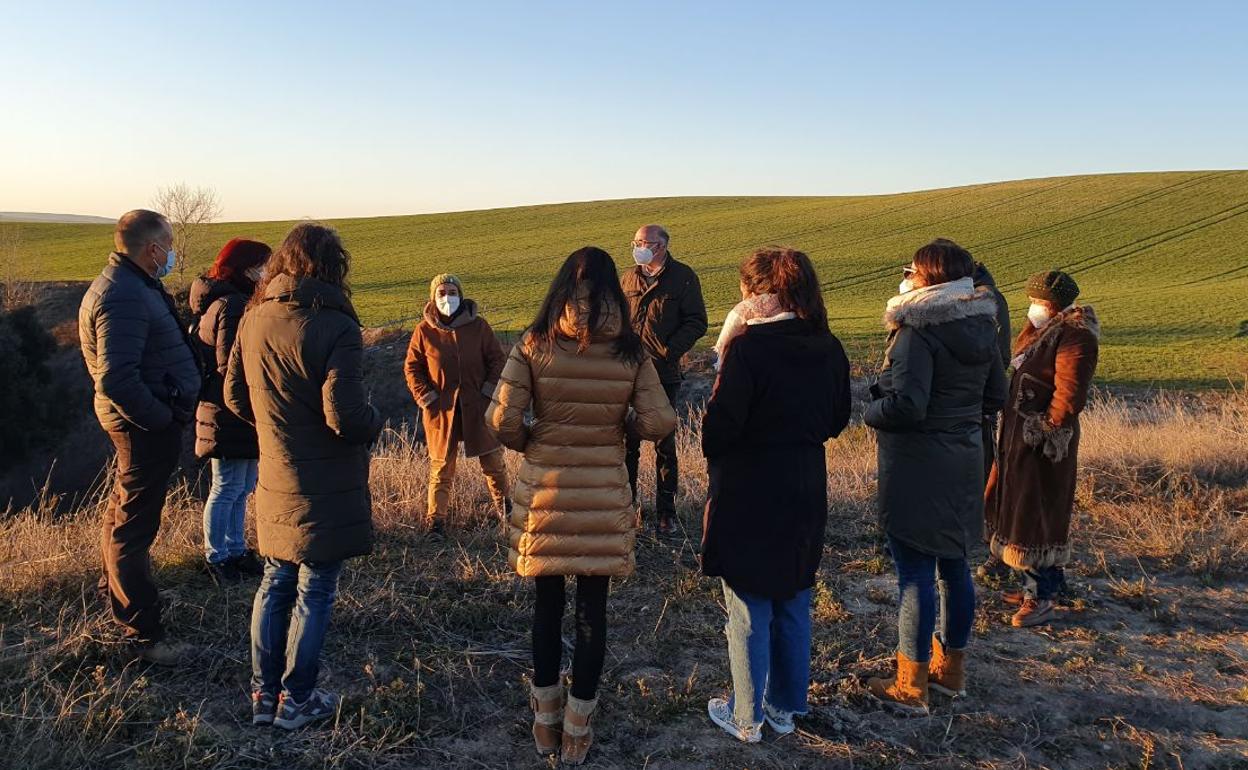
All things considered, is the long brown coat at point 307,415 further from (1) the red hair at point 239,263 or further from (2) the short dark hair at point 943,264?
(2) the short dark hair at point 943,264

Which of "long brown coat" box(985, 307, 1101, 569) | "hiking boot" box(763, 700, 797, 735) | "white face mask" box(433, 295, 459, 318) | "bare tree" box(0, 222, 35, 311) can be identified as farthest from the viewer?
"bare tree" box(0, 222, 35, 311)

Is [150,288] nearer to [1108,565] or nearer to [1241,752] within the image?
[1241,752]

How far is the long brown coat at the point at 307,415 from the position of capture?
10.2 feet

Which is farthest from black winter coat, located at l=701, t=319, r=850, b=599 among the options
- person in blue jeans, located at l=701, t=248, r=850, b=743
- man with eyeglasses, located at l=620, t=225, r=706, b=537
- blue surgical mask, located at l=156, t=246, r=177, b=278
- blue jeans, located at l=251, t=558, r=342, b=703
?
blue surgical mask, located at l=156, t=246, r=177, b=278

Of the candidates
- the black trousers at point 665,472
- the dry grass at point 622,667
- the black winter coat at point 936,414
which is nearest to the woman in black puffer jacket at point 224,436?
the dry grass at point 622,667

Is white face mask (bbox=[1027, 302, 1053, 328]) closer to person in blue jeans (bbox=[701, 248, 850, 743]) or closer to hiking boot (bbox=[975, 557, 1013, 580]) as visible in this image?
hiking boot (bbox=[975, 557, 1013, 580])

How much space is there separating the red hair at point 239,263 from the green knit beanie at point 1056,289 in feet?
13.7

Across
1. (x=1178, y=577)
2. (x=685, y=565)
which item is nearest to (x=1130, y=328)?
(x=1178, y=577)

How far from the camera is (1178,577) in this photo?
5145 mm

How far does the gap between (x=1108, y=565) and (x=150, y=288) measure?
18.5ft

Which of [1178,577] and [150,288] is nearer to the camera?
[150,288]

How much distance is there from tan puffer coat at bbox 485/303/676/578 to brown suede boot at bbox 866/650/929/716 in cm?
140

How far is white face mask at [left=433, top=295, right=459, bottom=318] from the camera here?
18.5ft

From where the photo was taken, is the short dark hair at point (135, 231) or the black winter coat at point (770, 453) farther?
the short dark hair at point (135, 231)
